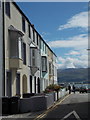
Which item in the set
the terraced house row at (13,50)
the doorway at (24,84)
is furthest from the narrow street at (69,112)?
the doorway at (24,84)

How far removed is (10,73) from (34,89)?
12823 mm

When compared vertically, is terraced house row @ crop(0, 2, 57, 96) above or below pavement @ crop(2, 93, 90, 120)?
above

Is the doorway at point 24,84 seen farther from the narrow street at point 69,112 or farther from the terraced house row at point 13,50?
the narrow street at point 69,112

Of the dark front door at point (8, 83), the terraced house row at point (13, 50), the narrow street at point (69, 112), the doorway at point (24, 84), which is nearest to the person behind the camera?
the narrow street at point (69, 112)

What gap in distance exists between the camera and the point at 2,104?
19.7 metres

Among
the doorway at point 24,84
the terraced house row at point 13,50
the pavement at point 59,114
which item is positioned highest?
the terraced house row at point 13,50

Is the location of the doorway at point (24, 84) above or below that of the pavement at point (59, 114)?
above

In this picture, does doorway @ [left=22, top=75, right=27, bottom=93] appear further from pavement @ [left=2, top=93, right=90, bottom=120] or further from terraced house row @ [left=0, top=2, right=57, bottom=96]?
pavement @ [left=2, top=93, right=90, bottom=120]

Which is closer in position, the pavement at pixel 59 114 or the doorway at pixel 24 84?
the pavement at pixel 59 114

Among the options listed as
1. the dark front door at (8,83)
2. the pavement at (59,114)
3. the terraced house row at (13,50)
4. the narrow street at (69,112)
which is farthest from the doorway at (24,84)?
the pavement at (59,114)

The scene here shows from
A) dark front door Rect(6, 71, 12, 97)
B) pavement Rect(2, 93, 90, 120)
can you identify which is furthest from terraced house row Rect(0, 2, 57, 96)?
pavement Rect(2, 93, 90, 120)

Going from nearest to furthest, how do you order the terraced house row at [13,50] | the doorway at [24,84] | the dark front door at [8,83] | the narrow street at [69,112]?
the narrow street at [69,112]
the terraced house row at [13,50]
the dark front door at [8,83]
the doorway at [24,84]

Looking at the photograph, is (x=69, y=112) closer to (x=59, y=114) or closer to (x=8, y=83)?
(x=59, y=114)

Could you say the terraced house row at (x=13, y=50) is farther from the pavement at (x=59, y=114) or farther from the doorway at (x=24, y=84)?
the pavement at (x=59, y=114)
